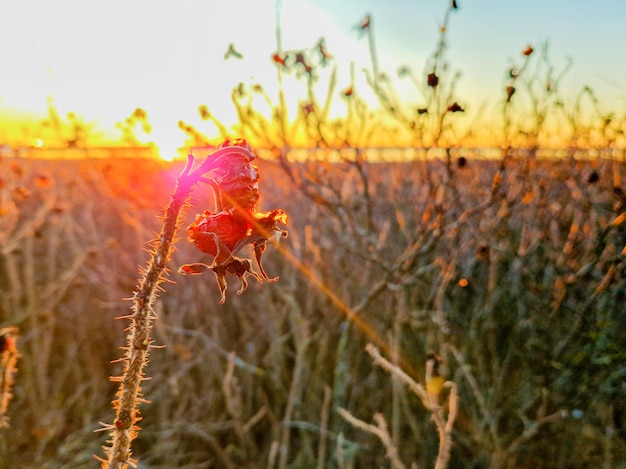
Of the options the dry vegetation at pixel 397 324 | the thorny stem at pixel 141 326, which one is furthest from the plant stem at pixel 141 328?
the dry vegetation at pixel 397 324

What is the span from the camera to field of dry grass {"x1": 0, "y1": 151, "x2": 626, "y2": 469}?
3152mm

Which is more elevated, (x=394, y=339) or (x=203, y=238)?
(x=203, y=238)

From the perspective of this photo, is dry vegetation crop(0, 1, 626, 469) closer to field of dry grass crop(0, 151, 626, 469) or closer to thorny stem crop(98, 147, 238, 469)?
field of dry grass crop(0, 151, 626, 469)

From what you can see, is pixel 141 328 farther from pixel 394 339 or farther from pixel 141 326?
Answer: pixel 394 339

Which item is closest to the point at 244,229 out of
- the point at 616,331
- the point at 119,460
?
the point at 119,460

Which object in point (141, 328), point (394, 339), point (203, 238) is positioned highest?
point (203, 238)

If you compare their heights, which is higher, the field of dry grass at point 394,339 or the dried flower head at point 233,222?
A: the dried flower head at point 233,222

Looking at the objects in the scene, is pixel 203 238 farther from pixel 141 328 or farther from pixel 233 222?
pixel 141 328

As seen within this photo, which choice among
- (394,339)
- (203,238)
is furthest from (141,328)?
(394,339)

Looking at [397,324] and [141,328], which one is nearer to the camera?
[141,328]

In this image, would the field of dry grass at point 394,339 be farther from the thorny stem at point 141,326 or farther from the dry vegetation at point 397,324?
the thorny stem at point 141,326

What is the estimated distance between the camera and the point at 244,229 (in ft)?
3.35

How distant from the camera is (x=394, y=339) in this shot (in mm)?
3158

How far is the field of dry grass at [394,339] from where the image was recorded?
3.15 meters
